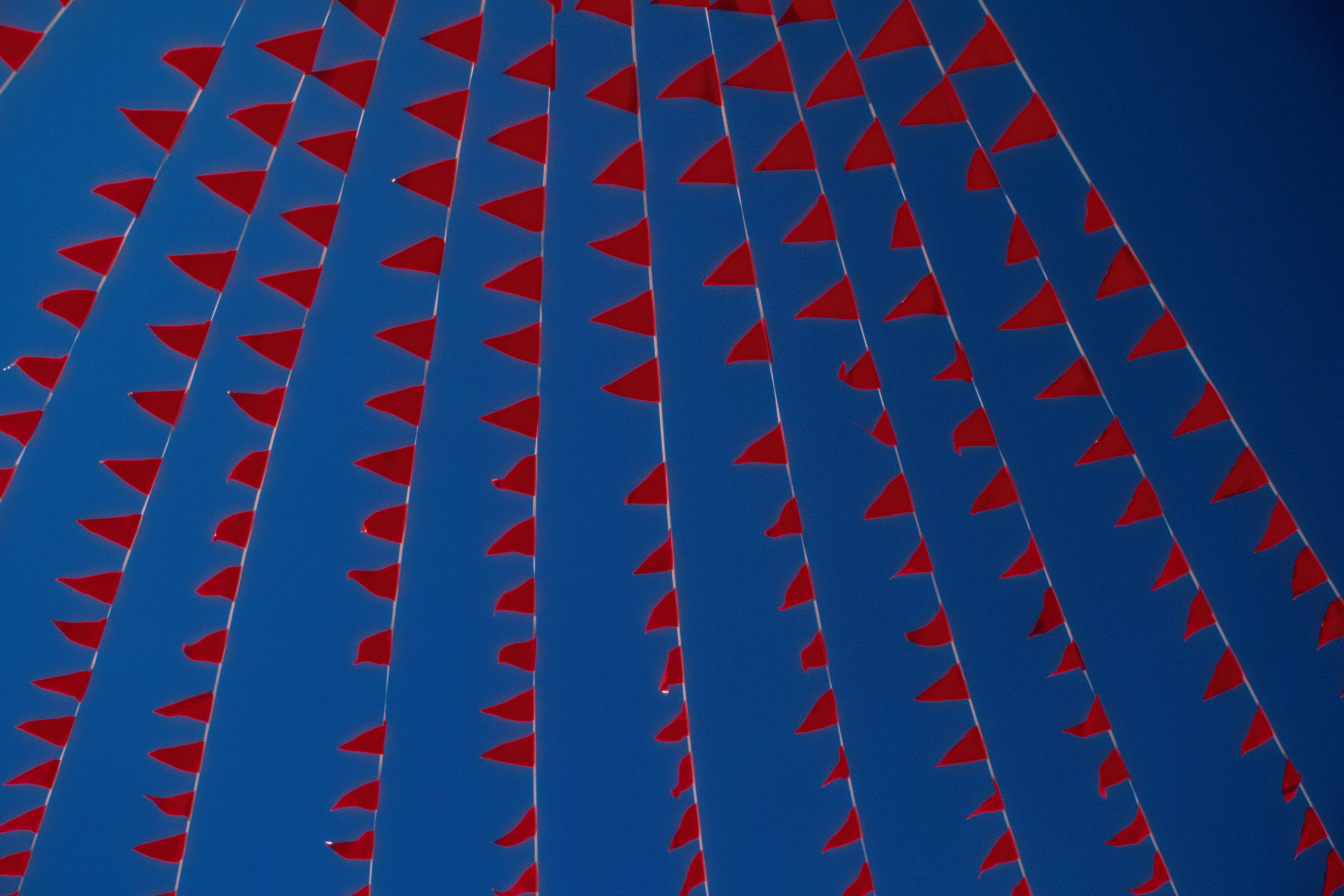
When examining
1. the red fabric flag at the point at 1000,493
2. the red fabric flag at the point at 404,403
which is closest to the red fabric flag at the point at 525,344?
the red fabric flag at the point at 404,403

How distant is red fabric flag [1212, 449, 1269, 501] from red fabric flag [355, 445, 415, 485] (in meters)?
2.16

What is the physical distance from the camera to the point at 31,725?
2906 millimetres

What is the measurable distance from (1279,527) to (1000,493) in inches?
31.4

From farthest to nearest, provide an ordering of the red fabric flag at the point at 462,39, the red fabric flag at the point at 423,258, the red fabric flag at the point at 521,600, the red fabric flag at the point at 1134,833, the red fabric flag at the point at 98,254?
the red fabric flag at the point at 1134,833 → the red fabric flag at the point at 521,600 → the red fabric flag at the point at 423,258 → the red fabric flag at the point at 98,254 → the red fabric flag at the point at 462,39

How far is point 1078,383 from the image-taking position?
2.68m

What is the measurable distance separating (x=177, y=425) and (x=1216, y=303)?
123 inches

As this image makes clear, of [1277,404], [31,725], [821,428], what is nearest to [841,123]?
[821,428]

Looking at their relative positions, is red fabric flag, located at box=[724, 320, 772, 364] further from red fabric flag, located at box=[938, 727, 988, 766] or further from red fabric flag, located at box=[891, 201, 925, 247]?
red fabric flag, located at box=[938, 727, 988, 766]

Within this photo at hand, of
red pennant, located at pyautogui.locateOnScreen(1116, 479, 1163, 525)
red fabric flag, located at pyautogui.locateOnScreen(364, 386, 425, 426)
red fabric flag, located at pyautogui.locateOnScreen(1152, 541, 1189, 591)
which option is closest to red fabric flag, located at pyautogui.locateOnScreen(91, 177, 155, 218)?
red fabric flag, located at pyautogui.locateOnScreen(364, 386, 425, 426)

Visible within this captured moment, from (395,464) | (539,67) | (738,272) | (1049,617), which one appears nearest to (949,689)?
(1049,617)

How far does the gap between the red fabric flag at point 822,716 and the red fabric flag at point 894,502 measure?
551mm

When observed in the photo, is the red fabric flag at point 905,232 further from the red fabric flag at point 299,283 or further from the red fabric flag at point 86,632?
the red fabric flag at point 86,632

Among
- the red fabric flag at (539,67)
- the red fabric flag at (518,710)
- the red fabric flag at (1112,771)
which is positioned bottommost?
the red fabric flag at (1112,771)

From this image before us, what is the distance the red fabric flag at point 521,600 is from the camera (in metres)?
2.92
